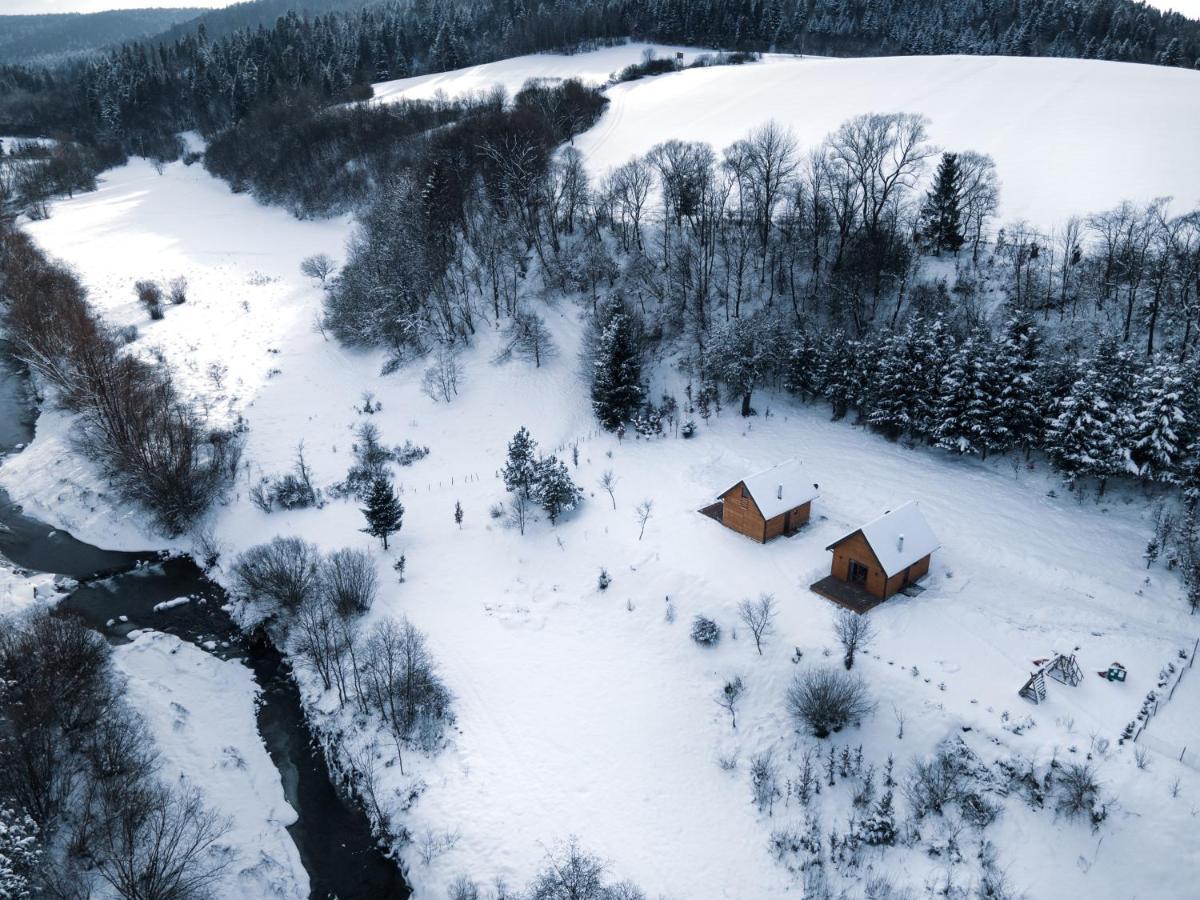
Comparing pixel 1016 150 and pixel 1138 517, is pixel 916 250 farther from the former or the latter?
pixel 1138 517

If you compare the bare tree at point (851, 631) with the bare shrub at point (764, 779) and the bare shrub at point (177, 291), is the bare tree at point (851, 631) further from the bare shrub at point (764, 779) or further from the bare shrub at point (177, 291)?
the bare shrub at point (177, 291)

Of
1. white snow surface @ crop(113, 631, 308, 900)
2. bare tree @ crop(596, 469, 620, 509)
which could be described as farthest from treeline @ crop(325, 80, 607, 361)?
white snow surface @ crop(113, 631, 308, 900)

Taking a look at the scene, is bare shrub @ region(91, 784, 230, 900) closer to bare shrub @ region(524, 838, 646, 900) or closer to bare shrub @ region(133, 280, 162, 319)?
bare shrub @ region(524, 838, 646, 900)

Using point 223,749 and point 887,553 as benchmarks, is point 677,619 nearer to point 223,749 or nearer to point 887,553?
point 887,553

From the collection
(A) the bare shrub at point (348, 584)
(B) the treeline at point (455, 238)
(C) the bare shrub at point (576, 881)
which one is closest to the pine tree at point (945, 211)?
(B) the treeline at point (455, 238)

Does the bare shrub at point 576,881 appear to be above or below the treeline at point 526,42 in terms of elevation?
below

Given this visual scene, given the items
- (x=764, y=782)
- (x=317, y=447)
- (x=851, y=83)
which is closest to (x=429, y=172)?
(x=317, y=447)

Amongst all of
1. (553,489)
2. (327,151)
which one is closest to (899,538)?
(553,489)
